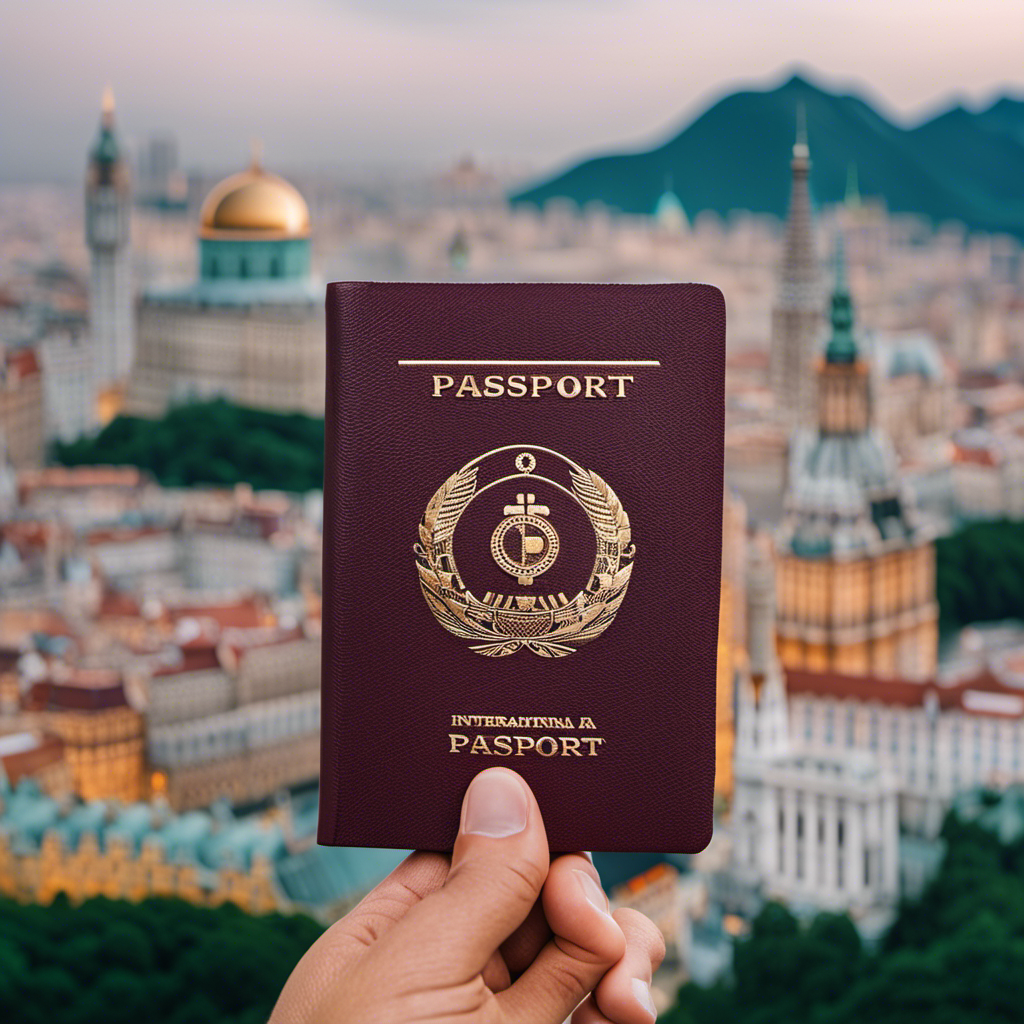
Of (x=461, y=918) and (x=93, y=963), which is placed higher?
(x=461, y=918)

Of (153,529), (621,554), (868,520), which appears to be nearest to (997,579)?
(868,520)

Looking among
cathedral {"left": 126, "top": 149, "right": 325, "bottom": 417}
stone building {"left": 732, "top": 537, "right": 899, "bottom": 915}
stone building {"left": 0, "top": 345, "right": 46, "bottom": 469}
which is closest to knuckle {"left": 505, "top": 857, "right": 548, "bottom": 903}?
stone building {"left": 732, "top": 537, "right": 899, "bottom": 915}

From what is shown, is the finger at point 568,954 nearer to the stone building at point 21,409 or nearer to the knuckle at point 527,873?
the knuckle at point 527,873

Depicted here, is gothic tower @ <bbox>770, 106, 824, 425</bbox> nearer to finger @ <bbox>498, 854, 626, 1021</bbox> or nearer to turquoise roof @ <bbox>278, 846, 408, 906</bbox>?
turquoise roof @ <bbox>278, 846, 408, 906</bbox>

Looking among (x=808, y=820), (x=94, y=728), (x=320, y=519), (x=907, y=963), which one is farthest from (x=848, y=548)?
(x=94, y=728)

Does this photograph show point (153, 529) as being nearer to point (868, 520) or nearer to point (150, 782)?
point (150, 782)

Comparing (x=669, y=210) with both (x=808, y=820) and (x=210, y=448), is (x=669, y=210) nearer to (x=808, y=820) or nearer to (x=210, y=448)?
(x=808, y=820)

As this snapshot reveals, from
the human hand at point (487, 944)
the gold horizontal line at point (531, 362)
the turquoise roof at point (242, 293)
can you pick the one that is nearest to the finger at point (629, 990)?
the human hand at point (487, 944)
